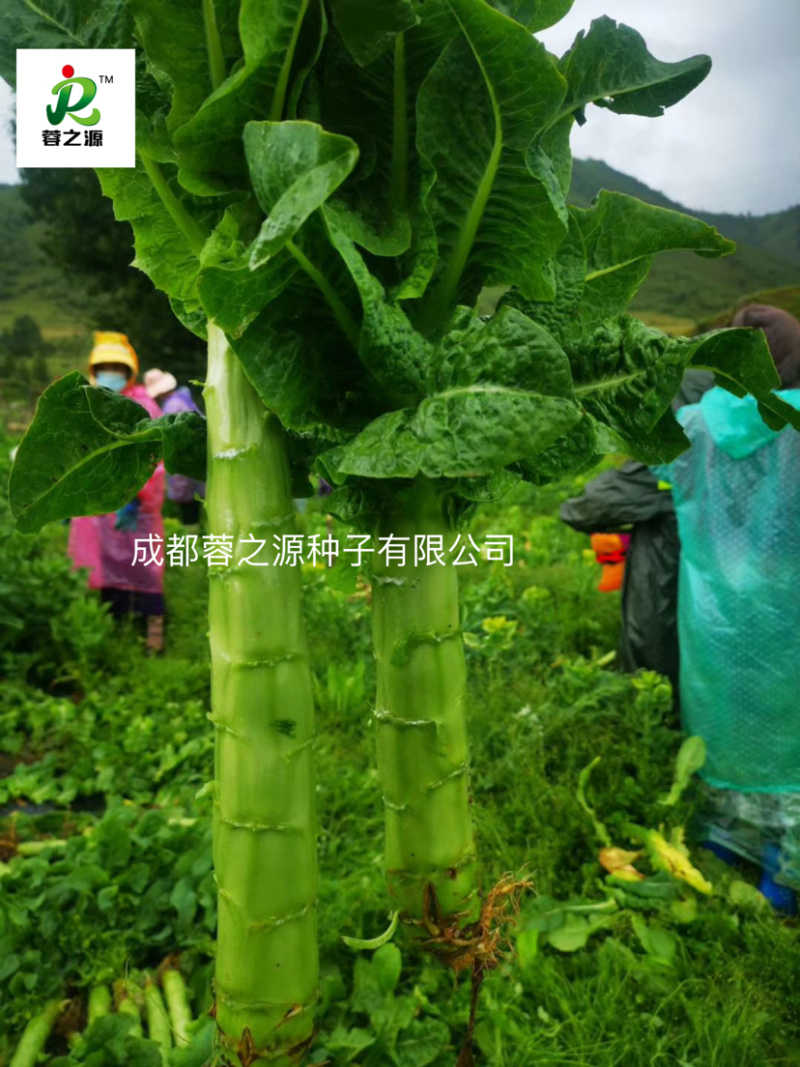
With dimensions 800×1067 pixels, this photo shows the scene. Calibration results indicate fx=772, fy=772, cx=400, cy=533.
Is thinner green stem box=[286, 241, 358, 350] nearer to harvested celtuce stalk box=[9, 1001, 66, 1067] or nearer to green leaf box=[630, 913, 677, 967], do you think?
harvested celtuce stalk box=[9, 1001, 66, 1067]

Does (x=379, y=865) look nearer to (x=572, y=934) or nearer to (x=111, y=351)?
(x=572, y=934)

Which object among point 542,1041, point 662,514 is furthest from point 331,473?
point 662,514

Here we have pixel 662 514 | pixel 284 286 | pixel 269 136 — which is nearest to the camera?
pixel 269 136

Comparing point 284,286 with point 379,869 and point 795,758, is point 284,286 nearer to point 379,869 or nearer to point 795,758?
point 379,869

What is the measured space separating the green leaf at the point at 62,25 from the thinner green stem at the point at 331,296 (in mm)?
419

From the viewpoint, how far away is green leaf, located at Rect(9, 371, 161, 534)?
1.21 m

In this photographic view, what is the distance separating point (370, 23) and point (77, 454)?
76 cm

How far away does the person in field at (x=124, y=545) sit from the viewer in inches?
204

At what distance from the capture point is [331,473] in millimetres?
1108

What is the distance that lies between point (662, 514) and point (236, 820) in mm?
2922

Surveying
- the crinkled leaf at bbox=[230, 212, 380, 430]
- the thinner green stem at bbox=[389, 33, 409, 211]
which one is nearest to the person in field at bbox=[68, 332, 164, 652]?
the crinkled leaf at bbox=[230, 212, 380, 430]

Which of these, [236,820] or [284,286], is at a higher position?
[284,286]

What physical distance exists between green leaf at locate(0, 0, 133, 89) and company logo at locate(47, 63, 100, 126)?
111 millimetres

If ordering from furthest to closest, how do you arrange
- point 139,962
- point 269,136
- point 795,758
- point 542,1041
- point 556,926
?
1. point 795,758
2. point 556,926
3. point 139,962
4. point 542,1041
5. point 269,136
